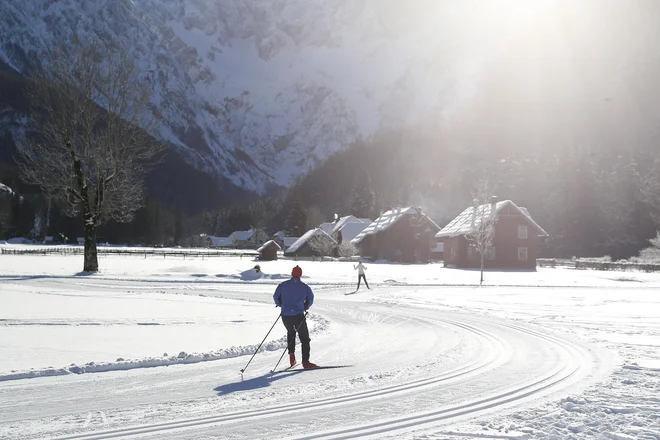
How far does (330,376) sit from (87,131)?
117 feet

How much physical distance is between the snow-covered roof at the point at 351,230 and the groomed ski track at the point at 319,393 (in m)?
81.6

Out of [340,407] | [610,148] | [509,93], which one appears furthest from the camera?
[509,93]

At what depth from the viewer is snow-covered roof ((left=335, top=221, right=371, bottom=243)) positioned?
95062mm

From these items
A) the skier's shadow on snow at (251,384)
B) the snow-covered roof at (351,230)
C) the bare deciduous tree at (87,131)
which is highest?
the bare deciduous tree at (87,131)

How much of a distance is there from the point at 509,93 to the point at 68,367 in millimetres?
176635

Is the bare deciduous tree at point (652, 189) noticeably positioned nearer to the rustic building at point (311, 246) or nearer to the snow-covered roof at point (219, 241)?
the rustic building at point (311, 246)

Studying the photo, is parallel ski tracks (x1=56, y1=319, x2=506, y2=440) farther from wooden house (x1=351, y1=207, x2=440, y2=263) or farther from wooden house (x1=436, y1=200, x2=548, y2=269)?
wooden house (x1=351, y1=207, x2=440, y2=263)

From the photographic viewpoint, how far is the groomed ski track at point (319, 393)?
259 inches

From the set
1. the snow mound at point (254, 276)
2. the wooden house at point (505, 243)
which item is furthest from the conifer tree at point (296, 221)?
the snow mound at point (254, 276)

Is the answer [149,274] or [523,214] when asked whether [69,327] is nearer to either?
[149,274]

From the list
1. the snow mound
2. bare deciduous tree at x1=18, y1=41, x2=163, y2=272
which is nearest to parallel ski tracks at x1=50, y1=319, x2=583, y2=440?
the snow mound

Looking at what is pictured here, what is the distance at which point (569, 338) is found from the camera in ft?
45.9

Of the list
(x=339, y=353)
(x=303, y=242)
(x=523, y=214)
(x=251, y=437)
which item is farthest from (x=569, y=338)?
(x=303, y=242)

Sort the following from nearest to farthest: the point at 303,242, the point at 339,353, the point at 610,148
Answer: the point at 339,353, the point at 303,242, the point at 610,148
